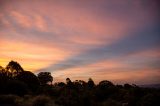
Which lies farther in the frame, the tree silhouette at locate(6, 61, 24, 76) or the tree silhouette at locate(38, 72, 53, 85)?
the tree silhouette at locate(38, 72, 53, 85)

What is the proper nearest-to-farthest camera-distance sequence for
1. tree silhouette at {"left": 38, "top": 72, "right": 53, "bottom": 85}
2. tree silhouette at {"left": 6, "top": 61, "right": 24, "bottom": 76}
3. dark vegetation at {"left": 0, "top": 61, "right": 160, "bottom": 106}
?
dark vegetation at {"left": 0, "top": 61, "right": 160, "bottom": 106} < tree silhouette at {"left": 6, "top": 61, "right": 24, "bottom": 76} < tree silhouette at {"left": 38, "top": 72, "right": 53, "bottom": 85}

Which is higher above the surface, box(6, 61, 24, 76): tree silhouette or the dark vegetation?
box(6, 61, 24, 76): tree silhouette

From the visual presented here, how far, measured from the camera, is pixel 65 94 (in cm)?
2900

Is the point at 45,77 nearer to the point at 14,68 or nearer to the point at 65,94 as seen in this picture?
the point at 14,68

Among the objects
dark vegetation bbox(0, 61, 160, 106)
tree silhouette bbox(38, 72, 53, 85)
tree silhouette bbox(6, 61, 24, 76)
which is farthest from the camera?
tree silhouette bbox(38, 72, 53, 85)

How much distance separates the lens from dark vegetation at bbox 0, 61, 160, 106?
21.3m

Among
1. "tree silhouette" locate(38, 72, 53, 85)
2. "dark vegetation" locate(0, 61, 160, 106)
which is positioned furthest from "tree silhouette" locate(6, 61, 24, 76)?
"tree silhouette" locate(38, 72, 53, 85)

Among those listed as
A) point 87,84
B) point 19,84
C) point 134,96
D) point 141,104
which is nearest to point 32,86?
point 19,84

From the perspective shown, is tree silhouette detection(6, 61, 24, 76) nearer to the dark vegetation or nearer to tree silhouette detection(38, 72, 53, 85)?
the dark vegetation

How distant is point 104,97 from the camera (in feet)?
111

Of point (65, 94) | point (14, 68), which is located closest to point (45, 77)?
point (14, 68)

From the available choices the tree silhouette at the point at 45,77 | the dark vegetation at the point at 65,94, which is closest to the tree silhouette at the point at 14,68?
the dark vegetation at the point at 65,94

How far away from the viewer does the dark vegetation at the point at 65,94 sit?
21.3 m

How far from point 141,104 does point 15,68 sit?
2765 centimetres
